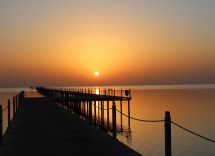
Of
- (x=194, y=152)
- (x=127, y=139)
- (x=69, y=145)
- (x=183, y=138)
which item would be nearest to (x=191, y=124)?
(x=183, y=138)

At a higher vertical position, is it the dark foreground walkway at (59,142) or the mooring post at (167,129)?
the mooring post at (167,129)

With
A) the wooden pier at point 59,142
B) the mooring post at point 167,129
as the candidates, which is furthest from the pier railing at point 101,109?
the wooden pier at point 59,142

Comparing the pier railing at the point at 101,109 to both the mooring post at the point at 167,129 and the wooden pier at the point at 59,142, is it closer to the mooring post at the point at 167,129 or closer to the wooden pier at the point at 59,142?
the mooring post at the point at 167,129

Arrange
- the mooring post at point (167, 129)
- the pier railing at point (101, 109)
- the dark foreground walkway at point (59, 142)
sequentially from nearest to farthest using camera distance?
the mooring post at point (167, 129), the pier railing at point (101, 109), the dark foreground walkway at point (59, 142)

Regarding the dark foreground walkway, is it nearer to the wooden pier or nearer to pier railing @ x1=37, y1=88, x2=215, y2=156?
the wooden pier

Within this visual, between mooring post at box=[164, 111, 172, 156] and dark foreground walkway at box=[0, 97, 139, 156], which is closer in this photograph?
mooring post at box=[164, 111, 172, 156]

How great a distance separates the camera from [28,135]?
1681 centimetres

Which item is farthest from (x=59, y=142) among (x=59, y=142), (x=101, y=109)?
(x=101, y=109)

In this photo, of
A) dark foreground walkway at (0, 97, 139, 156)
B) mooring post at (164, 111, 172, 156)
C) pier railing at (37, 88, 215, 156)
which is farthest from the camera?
dark foreground walkway at (0, 97, 139, 156)

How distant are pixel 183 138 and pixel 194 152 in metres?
7.96

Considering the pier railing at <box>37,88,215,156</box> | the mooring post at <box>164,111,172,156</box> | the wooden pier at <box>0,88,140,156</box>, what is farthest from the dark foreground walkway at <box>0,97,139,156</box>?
the mooring post at <box>164,111,172,156</box>

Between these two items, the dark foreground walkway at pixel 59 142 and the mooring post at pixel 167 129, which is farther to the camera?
the dark foreground walkway at pixel 59 142

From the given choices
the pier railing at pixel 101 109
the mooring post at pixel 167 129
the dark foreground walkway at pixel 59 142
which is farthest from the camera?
the dark foreground walkway at pixel 59 142

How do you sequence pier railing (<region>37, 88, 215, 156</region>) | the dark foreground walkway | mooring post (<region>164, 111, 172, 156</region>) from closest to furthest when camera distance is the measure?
mooring post (<region>164, 111, 172, 156</region>) < pier railing (<region>37, 88, 215, 156</region>) < the dark foreground walkway
